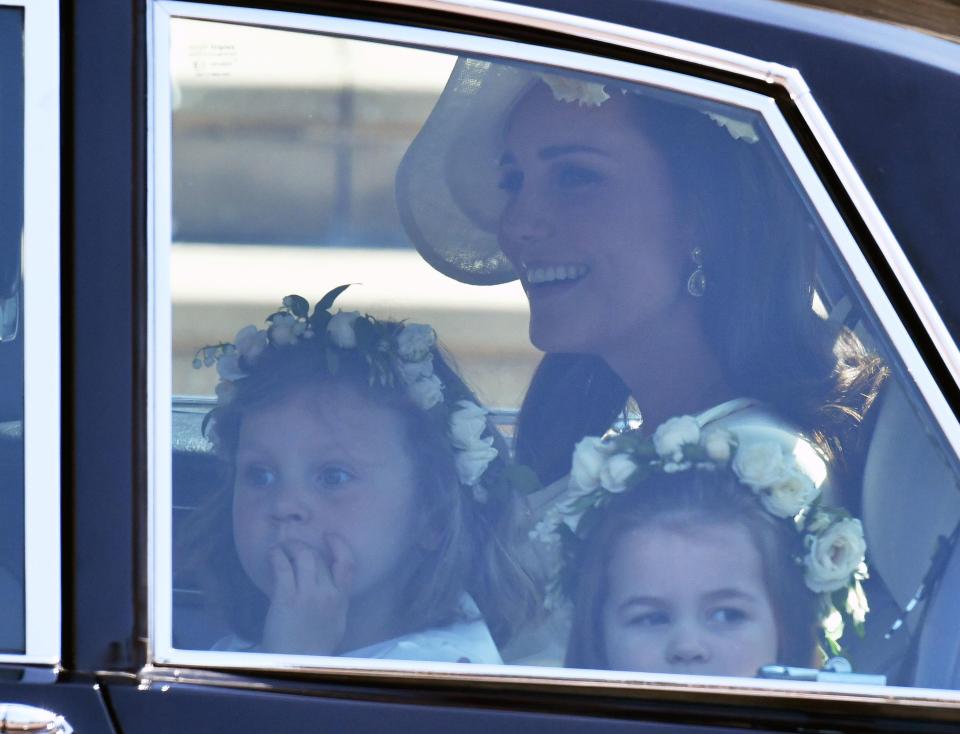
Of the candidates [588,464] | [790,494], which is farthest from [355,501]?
[790,494]

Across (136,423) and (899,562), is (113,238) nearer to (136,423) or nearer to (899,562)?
(136,423)

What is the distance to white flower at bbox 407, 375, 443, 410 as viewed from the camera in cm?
118

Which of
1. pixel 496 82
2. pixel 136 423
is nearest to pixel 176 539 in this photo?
pixel 136 423

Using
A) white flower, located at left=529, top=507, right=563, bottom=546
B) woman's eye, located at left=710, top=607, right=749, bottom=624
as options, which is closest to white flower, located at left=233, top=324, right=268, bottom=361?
white flower, located at left=529, top=507, right=563, bottom=546

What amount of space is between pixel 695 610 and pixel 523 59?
64 centimetres

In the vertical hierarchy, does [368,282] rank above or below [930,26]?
below

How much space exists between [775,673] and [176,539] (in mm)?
669

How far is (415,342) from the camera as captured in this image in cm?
118

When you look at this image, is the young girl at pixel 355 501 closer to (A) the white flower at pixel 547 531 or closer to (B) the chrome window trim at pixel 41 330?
(A) the white flower at pixel 547 531

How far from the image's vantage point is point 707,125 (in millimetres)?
1164

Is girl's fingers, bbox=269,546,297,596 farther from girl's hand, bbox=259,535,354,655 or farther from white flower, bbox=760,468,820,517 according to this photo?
white flower, bbox=760,468,820,517

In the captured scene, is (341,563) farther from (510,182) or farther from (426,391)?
(510,182)

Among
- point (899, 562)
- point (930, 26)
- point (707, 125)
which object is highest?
point (930, 26)

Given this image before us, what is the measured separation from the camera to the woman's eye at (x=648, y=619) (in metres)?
1.14
